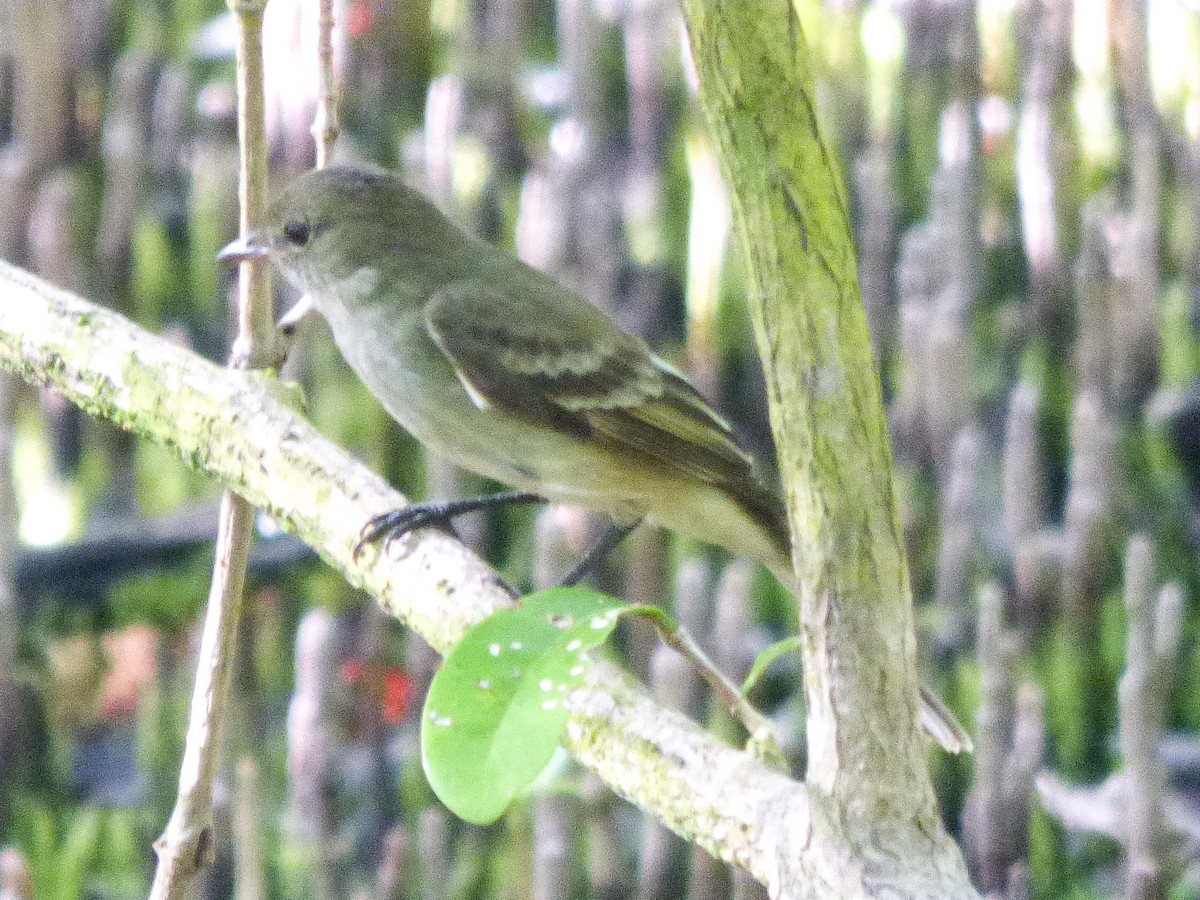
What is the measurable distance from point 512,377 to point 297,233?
0.41m

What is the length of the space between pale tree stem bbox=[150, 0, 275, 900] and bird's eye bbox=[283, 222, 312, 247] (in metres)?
0.66

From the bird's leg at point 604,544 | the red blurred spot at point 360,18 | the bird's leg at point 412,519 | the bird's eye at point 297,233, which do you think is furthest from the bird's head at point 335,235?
the red blurred spot at point 360,18

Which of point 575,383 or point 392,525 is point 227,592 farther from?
point 575,383

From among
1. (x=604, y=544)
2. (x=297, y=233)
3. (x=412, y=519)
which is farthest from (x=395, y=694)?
(x=412, y=519)

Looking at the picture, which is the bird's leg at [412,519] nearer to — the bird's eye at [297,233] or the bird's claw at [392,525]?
the bird's claw at [392,525]

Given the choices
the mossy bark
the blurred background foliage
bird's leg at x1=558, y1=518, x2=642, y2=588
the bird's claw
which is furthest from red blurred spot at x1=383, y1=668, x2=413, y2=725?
the mossy bark

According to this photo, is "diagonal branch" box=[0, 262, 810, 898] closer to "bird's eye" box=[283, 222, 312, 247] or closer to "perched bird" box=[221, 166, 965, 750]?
"perched bird" box=[221, 166, 965, 750]

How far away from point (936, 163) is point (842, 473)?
10.4ft

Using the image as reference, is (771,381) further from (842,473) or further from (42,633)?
(42,633)

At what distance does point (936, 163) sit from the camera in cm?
404

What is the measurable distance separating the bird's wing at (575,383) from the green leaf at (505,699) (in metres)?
1.10

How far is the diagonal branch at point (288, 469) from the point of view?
1.35 meters

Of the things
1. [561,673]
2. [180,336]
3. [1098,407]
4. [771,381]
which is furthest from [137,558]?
[771,381]

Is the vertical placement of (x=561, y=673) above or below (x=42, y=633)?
below
